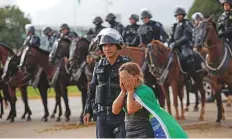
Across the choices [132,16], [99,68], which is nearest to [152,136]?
[99,68]

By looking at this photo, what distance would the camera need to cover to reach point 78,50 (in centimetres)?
1460

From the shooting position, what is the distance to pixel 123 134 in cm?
592

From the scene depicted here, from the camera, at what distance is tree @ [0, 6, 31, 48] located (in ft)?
193

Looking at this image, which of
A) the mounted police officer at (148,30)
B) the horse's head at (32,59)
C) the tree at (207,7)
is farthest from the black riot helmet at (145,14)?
the tree at (207,7)

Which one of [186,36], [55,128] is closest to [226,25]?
[186,36]

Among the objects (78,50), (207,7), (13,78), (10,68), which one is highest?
(207,7)

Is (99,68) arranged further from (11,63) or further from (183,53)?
(11,63)

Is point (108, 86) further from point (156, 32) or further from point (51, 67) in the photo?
point (51, 67)

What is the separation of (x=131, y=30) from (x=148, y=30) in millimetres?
959

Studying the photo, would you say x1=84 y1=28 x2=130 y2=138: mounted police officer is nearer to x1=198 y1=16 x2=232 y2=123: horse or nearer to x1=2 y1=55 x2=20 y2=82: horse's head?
x1=198 y1=16 x2=232 y2=123: horse

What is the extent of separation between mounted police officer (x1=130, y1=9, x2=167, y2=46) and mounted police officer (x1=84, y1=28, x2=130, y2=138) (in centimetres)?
850

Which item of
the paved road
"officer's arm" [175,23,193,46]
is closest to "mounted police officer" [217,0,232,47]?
"officer's arm" [175,23,193,46]

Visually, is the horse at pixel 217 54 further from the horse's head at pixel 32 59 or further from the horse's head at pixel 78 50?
the horse's head at pixel 32 59

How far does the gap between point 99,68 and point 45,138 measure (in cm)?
554
